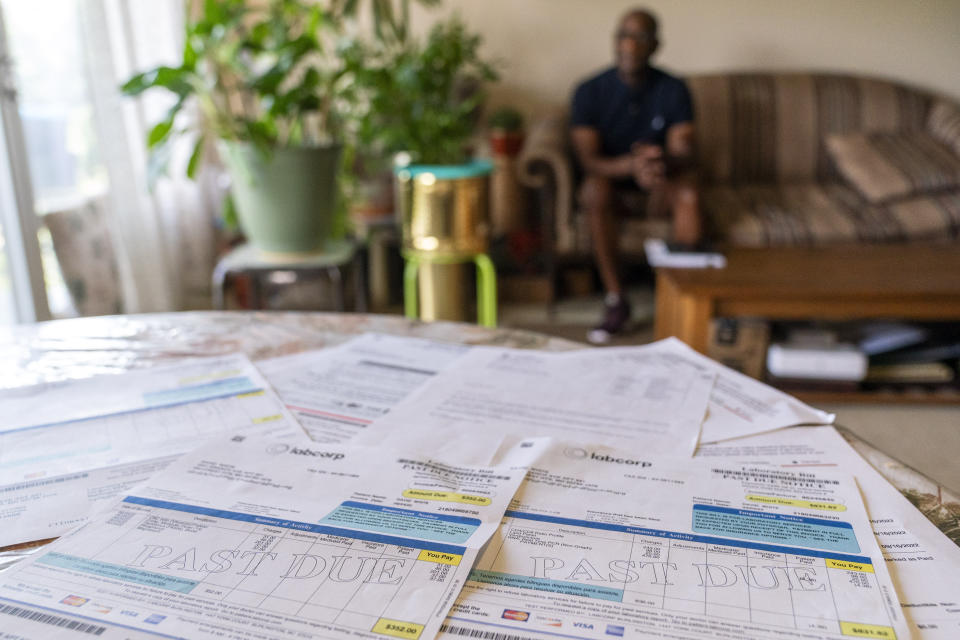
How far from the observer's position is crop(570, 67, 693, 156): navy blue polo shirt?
115 inches

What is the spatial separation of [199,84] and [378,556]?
68.8 inches

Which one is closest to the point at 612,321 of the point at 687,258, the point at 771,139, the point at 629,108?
the point at 687,258

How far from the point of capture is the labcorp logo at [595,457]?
576mm

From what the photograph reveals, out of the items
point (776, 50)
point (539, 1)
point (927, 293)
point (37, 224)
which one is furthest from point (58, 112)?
point (776, 50)

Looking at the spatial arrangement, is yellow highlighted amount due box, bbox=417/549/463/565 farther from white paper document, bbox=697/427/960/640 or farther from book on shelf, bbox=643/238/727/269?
book on shelf, bbox=643/238/727/269

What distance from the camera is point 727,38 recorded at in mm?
3477

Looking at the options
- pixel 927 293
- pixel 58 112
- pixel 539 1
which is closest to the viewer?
pixel 927 293

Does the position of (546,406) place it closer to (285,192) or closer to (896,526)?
(896,526)

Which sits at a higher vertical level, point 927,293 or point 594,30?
point 594,30

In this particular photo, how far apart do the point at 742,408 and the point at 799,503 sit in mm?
165

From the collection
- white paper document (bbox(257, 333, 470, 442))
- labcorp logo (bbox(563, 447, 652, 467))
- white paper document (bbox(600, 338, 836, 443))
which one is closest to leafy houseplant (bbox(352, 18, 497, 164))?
white paper document (bbox(257, 333, 470, 442))

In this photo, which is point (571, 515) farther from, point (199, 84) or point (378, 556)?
point (199, 84)

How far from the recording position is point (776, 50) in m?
3.50

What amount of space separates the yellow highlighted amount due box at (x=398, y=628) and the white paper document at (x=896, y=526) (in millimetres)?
→ 261
